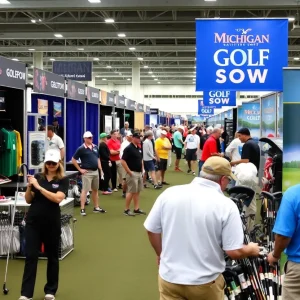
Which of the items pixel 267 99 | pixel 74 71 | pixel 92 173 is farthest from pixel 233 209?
pixel 74 71

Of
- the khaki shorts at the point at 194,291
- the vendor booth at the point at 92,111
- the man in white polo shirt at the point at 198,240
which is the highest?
the vendor booth at the point at 92,111

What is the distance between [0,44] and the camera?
24641 mm

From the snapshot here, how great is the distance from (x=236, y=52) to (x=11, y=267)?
3.69 metres

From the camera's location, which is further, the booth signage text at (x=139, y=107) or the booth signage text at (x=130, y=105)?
the booth signage text at (x=139, y=107)

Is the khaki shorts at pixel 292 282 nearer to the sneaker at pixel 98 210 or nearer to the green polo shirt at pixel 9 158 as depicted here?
the green polo shirt at pixel 9 158

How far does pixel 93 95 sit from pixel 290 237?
1015cm

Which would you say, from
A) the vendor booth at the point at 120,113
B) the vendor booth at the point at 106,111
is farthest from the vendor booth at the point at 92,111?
the vendor booth at the point at 120,113

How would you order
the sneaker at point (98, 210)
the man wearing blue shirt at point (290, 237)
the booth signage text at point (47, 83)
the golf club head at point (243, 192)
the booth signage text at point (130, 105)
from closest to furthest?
the man wearing blue shirt at point (290, 237) → the golf club head at point (243, 192) → the booth signage text at point (47, 83) → the sneaker at point (98, 210) → the booth signage text at point (130, 105)

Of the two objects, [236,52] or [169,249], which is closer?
[169,249]

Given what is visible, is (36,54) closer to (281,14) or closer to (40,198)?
(281,14)

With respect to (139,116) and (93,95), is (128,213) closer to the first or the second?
(93,95)

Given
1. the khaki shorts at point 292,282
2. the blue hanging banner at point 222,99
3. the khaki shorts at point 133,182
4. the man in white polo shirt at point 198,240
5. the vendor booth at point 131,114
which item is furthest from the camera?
the vendor booth at point 131,114

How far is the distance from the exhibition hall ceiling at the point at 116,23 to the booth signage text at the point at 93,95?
271 cm

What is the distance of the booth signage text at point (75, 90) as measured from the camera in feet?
34.3
